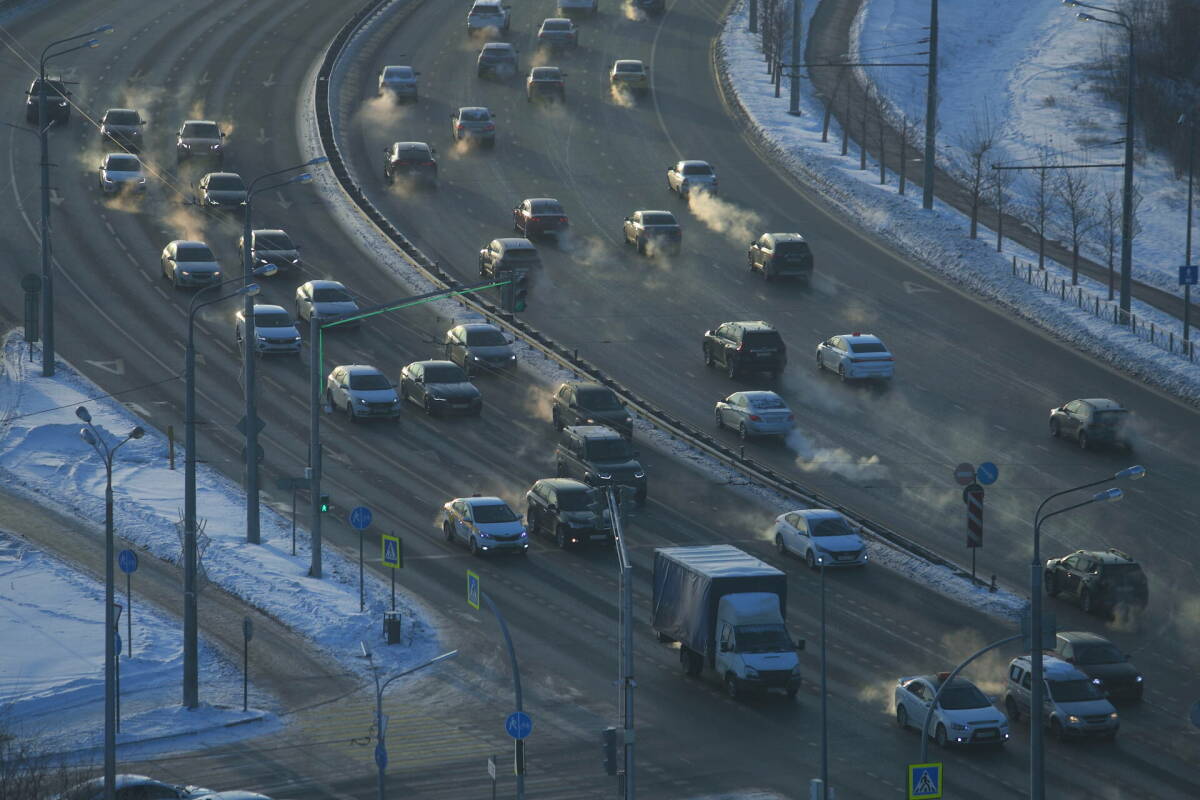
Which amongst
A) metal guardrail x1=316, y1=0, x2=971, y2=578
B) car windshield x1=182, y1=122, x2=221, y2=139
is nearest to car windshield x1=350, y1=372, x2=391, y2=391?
metal guardrail x1=316, y1=0, x2=971, y2=578

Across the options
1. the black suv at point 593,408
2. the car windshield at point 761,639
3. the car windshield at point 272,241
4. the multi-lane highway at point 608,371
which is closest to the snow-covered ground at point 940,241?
the multi-lane highway at point 608,371

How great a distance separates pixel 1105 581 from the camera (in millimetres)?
45188

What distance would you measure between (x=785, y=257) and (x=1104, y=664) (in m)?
31.8

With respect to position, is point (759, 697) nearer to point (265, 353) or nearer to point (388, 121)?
point (265, 353)

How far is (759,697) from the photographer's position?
39.6 metres

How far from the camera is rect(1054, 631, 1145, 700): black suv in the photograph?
39938 millimetres

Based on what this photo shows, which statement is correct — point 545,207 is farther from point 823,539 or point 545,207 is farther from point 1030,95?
point 1030,95

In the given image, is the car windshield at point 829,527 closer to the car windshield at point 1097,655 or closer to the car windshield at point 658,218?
the car windshield at point 1097,655

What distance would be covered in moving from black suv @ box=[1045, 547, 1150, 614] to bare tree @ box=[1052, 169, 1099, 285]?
3497 centimetres

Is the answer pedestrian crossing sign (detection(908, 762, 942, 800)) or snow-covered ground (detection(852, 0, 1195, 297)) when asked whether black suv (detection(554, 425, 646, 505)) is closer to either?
pedestrian crossing sign (detection(908, 762, 942, 800))

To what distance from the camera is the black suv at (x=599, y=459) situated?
168 ft

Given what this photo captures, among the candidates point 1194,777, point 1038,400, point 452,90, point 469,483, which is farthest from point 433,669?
point 452,90

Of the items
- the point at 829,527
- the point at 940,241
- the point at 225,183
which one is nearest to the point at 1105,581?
the point at 829,527

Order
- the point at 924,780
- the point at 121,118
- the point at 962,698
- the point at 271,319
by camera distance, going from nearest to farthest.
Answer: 1. the point at 924,780
2. the point at 962,698
3. the point at 271,319
4. the point at 121,118
